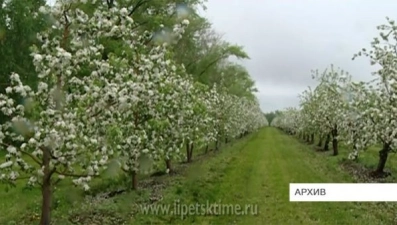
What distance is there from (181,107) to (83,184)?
6674 millimetres

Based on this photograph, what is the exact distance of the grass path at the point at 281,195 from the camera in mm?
12539

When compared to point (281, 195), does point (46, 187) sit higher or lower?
higher

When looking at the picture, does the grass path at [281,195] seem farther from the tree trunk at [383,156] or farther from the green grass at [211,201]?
the tree trunk at [383,156]

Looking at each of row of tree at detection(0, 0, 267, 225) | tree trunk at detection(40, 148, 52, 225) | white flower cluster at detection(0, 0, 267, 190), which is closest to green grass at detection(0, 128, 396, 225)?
tree trunk at detection(40, 148, 52, 225)

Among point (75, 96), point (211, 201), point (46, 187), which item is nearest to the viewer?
point (75, 96)

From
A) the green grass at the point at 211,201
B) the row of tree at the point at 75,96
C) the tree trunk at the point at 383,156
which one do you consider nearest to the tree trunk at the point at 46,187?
the row of tree at the point at 75,96

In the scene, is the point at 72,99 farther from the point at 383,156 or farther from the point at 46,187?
the point at 383,156

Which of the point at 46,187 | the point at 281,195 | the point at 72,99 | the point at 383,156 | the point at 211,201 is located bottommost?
the point at 211,201

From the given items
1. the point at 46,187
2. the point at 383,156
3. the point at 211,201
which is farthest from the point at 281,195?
the point at 46,187

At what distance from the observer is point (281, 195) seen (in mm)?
16281

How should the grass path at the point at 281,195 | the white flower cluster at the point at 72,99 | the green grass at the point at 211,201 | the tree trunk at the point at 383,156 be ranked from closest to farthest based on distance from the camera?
1. the white flower cluster at the point at 72,99
2. the green grass at the point at 211,201
3. the grass path at the point at 281,195
4. the tree trunk at the point at 383,156

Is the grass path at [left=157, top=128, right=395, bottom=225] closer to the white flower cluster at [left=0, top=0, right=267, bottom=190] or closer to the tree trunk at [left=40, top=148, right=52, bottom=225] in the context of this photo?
the tree trunk at [left=40, top=148, right=52, bottom=225]

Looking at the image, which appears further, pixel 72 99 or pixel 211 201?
pixel 211 201

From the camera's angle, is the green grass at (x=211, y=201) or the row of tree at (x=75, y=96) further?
the green grass at (x=211, y=201)
